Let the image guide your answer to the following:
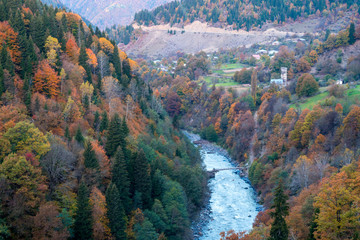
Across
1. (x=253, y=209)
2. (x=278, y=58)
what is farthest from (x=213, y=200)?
(x=278, y=58)

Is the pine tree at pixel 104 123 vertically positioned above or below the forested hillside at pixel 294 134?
above

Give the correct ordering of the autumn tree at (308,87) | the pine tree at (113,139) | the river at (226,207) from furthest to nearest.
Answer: the autumn tree at (308,87), the river at (226,207), the pine tree at (113,139)

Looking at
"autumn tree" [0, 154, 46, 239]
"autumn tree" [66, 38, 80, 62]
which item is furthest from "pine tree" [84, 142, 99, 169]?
"autumn tree" [66, 38, 80, 62]

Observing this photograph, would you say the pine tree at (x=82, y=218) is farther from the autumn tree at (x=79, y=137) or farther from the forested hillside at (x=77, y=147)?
the autumn tree at (x=79, y=137)

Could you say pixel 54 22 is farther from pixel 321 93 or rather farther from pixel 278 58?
pixel 278 58

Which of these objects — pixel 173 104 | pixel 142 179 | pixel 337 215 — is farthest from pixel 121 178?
pixel 173 104

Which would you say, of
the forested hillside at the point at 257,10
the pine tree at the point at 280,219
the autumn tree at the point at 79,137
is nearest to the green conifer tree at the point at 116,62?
the autumn tree at the point at 79,137

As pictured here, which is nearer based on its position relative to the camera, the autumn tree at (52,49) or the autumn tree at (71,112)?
the autumn tree at (71,112)
